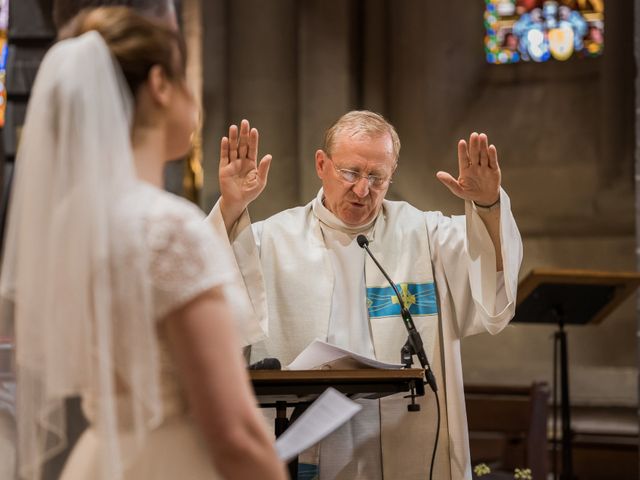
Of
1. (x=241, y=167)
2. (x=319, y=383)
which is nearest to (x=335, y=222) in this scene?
(x=241, y=167)

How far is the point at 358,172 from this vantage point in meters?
4.68

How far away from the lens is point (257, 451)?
2.12 m

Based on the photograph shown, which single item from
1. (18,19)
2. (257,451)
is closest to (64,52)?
(257,451)

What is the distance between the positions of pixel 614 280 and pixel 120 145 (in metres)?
4.69

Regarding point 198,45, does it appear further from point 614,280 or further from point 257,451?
point 257,451

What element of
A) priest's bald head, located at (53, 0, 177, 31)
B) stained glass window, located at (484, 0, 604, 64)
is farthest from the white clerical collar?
stained glass window, located at (484, 0, 604, 64)

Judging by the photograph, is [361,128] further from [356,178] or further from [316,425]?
[316,425]

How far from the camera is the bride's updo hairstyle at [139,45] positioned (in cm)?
229

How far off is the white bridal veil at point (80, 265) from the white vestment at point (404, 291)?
2.01 meters

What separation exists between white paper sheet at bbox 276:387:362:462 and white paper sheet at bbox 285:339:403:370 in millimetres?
1056

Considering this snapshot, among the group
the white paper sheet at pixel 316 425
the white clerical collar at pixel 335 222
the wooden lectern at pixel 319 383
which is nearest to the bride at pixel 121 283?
the white paper sheet at pixel 316 425

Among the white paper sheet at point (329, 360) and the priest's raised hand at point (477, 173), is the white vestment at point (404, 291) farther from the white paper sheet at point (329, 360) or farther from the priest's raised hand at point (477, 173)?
the white paper sheet at point (329, 360)

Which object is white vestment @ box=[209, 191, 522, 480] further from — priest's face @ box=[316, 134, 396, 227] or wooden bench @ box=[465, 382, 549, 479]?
wooden bench @ box=[465, 382, 549, 479]

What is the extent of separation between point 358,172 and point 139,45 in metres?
2.45
